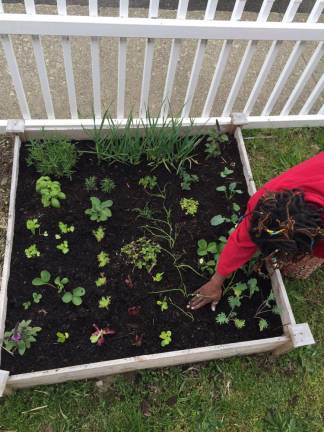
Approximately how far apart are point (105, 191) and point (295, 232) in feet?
4.68

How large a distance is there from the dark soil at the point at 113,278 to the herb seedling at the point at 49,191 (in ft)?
0.16

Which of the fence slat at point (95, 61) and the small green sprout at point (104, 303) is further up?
the fence slat at point (95, 61)

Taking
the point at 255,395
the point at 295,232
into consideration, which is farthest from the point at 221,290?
the point at 295,232

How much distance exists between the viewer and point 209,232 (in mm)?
2434

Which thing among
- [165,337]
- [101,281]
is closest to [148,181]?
[101,281]

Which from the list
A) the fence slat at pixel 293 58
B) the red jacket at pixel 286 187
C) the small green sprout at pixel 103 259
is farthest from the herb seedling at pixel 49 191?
the fence slat at pixel 293 58

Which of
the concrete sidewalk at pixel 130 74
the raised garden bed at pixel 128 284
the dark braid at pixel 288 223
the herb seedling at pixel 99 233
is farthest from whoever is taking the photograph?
the concrete sidewalk at pixel 130 74

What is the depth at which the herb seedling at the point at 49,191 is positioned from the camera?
7.64ft

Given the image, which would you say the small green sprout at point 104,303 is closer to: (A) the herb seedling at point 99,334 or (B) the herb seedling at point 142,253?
(A) the herb seedling at point 99,334

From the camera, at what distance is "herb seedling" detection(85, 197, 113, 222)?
2.34 m

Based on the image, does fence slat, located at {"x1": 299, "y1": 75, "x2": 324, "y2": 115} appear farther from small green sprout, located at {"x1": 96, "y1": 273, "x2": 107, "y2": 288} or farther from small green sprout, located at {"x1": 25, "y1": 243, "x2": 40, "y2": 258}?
small green sprout, located at {"x1": 25, "y1": 243, "x2": 40, "y2": 258}

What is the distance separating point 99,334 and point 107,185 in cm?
86

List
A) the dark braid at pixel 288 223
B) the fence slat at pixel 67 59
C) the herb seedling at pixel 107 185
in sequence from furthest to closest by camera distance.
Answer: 1. the herb seedling at pixel 107 185
2. the fence slat at pixel 67 59
3. the dark braid at pixel 288 223

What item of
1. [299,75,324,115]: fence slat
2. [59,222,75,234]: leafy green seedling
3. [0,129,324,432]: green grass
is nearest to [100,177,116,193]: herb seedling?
[59,222,75,234]: leafy green seedling
